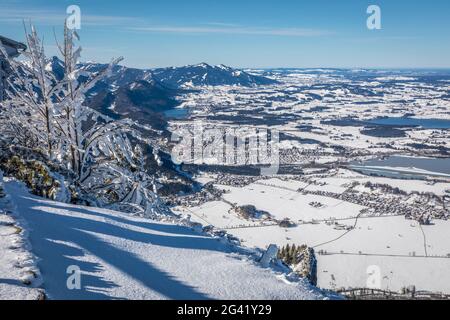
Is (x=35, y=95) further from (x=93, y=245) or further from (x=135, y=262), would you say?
(x=135, y=262)

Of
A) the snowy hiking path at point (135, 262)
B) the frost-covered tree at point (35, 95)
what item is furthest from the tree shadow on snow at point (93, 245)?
the frost-covered tree at point (35, 95)

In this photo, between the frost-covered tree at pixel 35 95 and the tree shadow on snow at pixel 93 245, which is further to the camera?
the frost-covered tree at pixel 35 95

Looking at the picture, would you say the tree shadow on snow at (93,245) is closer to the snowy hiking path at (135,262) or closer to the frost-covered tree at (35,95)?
the snowy hiking path at (135,262)

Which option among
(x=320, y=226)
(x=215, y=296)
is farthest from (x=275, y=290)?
(x=320, y=226)

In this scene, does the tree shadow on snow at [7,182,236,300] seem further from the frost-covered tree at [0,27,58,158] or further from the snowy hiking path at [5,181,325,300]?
the frost-covered tree at [0,27,58,158]

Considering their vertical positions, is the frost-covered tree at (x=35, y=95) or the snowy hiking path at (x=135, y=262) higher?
the frost-covered tree at (x=35, y=95)

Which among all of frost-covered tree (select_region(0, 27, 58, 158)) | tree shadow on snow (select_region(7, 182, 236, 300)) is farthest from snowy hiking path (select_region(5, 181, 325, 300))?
frost-covered tree (select_region(0, 27, 58, 158))

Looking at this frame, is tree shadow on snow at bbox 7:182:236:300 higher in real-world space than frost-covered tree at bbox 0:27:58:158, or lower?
lower
